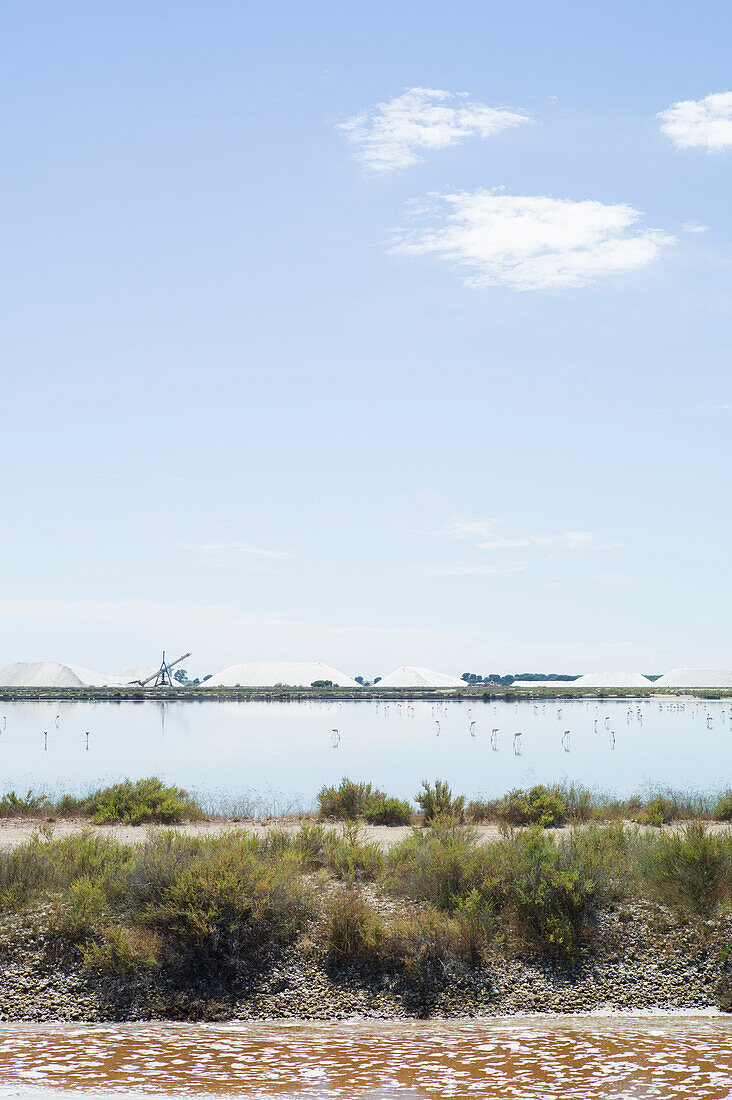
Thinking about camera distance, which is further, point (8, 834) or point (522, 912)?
point (8, 834)

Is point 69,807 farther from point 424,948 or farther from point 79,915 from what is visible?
point 424,948

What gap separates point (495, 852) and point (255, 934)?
2805mm

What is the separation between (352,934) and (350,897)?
51 centimetres

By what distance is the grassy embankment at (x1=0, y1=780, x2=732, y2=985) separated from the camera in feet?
28.4

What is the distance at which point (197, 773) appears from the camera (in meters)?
26.6

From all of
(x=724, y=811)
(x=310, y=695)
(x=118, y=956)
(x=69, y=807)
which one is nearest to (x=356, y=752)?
(x=69, y=807)

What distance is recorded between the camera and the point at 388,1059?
701 cm

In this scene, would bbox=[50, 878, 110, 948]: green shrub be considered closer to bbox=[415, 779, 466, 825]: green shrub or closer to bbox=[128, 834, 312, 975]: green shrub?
bbox=[128, 834, 312, 975]: green shrub

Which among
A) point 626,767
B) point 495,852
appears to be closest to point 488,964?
point 495,852

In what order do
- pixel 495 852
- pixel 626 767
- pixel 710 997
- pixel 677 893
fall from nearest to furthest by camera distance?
pixel 710 997 < pixel 677 893 < pixel 495 852 < pixel 626 767

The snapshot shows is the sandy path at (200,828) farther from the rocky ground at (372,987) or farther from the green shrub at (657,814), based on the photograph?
the rocky ground at (372,987)

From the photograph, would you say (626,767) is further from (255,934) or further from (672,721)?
(672,721)

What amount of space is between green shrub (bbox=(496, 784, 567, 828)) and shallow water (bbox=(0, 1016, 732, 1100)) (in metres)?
7.91

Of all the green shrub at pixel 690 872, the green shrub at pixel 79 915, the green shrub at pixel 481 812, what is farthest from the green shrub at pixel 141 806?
the green shrub at pixel 690 872
